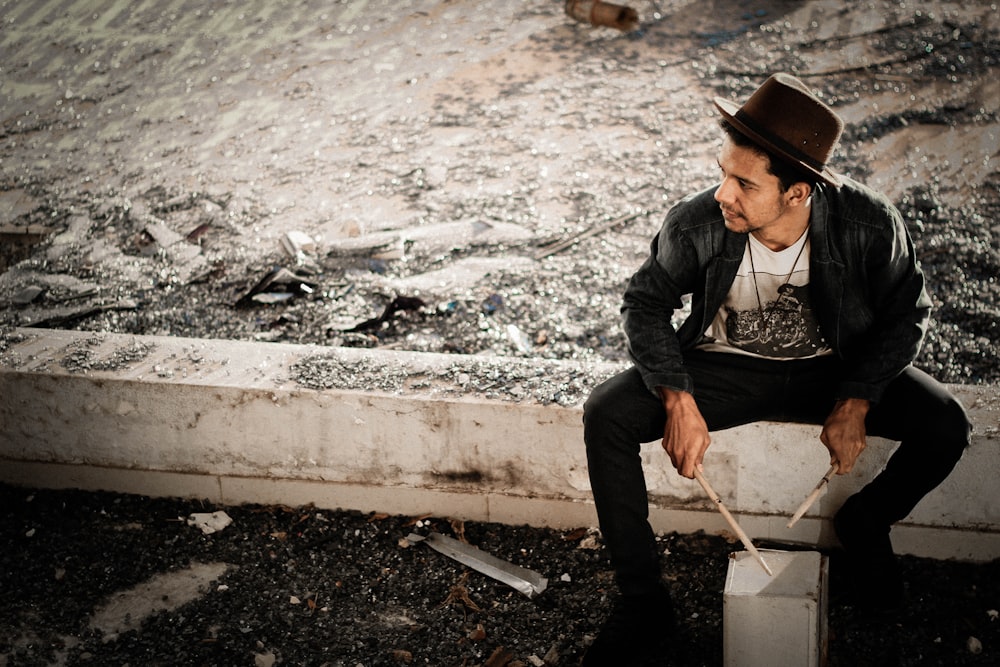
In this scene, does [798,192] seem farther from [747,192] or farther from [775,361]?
[775,361]

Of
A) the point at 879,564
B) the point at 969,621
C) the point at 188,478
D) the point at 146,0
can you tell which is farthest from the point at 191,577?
the point at 146,0

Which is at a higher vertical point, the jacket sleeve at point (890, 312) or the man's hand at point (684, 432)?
the jacket sleeve at point (890, 312)

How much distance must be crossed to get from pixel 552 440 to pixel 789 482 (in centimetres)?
77

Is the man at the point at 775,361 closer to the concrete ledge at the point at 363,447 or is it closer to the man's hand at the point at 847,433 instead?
the man's hand at the point at 847,433

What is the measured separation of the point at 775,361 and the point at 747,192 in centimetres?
55

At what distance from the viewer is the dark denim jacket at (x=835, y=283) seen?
2.64m

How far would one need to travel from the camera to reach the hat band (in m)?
2.44

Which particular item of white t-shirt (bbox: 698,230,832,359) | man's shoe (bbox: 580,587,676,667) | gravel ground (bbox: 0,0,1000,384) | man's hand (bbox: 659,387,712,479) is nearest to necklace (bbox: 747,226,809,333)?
white t-shirt (bbox: 698,230,832,359)

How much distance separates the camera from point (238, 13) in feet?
28.2

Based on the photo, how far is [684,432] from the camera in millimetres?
2621

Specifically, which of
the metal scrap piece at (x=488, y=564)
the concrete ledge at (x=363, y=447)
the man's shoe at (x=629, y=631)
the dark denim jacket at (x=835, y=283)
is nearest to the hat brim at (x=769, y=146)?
the dark denim jacket at (x=835, y=283)

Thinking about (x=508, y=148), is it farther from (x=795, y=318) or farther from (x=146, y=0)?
(x=146, y=0)

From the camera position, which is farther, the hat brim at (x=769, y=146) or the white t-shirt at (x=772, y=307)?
the white t-shirt at (x=772, y=307)

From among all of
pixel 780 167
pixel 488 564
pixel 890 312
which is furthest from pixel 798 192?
pixel 488 564
